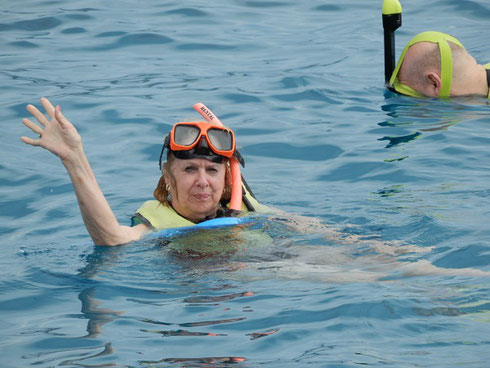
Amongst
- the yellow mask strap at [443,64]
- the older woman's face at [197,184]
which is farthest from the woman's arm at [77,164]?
the yellow mask strap at [443,64]

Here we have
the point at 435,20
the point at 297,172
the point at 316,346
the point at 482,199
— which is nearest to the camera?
the point at 316,346

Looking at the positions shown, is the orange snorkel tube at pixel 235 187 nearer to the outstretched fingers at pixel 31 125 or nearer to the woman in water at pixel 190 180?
the woman in water at pixel 190 180

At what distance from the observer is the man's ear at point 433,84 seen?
987 centimetres

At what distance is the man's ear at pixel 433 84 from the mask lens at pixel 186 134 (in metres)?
4.63

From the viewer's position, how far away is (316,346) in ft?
14.5

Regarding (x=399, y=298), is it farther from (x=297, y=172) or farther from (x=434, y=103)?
(x=434, y=103)

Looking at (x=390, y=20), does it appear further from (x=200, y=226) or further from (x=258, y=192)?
(x=200, y=226)

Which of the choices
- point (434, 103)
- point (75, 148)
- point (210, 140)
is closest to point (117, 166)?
point (210, 140)

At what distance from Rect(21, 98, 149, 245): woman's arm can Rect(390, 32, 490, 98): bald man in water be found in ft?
18.2

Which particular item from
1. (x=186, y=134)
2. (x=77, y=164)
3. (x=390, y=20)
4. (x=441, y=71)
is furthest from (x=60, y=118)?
(x=441, y=71)

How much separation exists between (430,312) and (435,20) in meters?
9.14

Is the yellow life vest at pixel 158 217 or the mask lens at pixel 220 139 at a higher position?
the mask lens at pixel 220 139

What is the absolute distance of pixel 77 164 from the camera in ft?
16.7

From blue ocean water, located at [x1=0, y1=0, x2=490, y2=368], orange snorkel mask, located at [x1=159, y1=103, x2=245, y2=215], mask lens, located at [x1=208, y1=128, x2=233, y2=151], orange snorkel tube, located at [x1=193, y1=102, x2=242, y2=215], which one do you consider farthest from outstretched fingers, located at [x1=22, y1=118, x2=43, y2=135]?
orange snorkel tube, located at [x1=193, y1=102, x2=242, y2=215]
